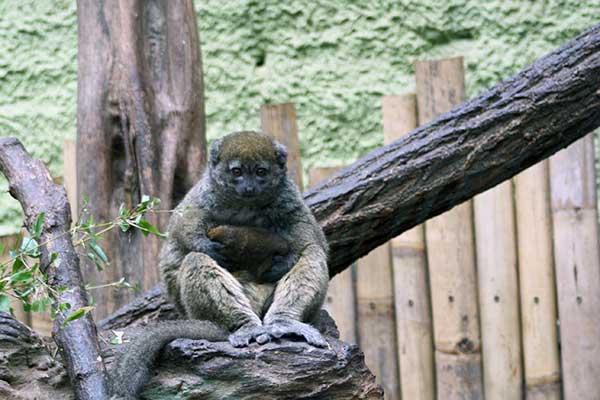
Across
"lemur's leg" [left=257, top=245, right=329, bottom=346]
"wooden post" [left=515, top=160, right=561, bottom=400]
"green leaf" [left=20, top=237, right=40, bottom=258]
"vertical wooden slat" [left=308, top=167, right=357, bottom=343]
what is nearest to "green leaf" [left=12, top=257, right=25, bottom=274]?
"green leaf" [left=20, top=237, right=40, bottom=258]

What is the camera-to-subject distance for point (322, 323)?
653cm

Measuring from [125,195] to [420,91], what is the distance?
2.66 meters

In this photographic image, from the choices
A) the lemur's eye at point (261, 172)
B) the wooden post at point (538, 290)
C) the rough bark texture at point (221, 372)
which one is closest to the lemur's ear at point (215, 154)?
the lemur's eye at point (261, 172)

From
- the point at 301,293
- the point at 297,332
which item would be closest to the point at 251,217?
the point at 301,293

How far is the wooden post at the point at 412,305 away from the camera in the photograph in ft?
27.7

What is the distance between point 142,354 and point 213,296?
2.87 ft

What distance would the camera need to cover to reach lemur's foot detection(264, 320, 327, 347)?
5546 mm

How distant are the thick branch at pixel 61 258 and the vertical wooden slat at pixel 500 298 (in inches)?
151

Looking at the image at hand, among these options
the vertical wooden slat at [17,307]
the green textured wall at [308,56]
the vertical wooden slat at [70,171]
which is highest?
the green textured wall at [308,56]

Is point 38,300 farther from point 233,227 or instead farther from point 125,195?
point 125,195

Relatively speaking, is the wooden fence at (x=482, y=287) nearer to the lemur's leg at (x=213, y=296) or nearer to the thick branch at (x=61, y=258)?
the lemur's leg at (x=213, y=296)

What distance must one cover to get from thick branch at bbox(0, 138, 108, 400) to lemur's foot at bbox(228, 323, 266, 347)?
0.78 meters

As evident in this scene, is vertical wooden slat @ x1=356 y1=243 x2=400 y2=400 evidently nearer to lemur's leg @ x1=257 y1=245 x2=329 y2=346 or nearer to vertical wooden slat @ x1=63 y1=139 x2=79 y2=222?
lemur's leg @ x1=257 y1=245 x2=329 y2=346

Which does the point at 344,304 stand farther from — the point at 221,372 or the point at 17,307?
the point at 221,372
